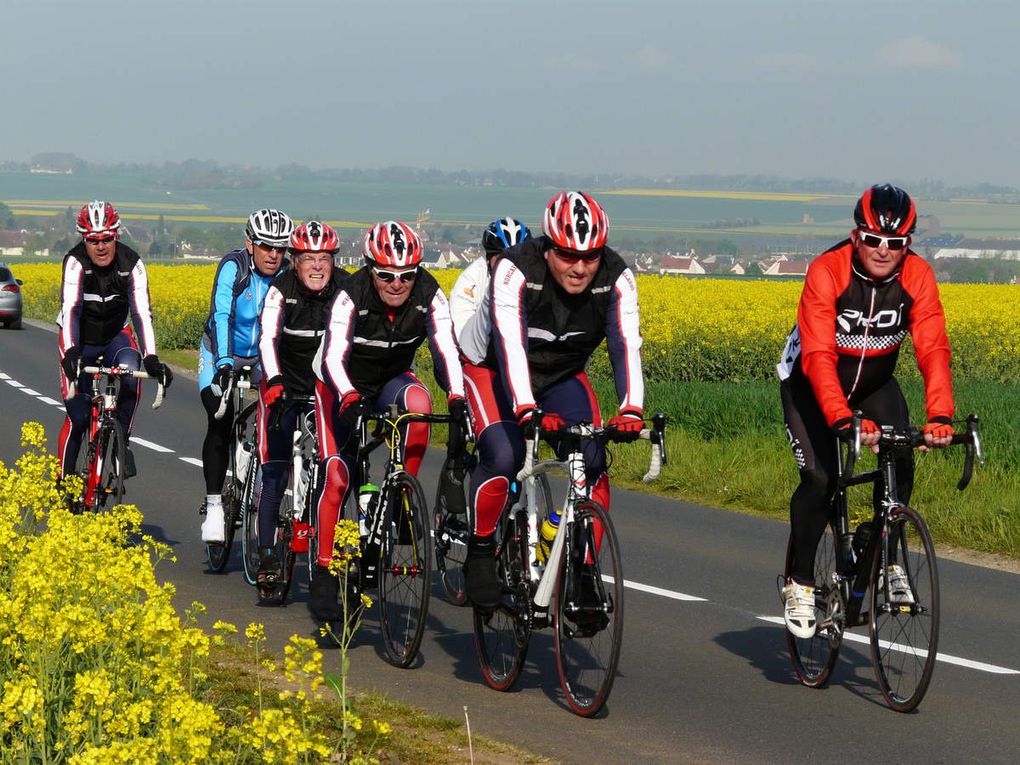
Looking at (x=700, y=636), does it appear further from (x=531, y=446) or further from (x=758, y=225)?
(x=758, y=225)

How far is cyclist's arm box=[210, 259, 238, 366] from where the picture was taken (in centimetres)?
920

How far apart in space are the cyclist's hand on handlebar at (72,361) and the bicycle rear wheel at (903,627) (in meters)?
Answer: 5.31

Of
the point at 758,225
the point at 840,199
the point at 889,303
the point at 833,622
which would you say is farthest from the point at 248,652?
the point at 840,199

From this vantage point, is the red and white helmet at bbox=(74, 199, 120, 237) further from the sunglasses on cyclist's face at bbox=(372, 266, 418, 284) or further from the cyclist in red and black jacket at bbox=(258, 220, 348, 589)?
the sunglasses on cyclist's face at bbox=(372, 266, 418, 284)

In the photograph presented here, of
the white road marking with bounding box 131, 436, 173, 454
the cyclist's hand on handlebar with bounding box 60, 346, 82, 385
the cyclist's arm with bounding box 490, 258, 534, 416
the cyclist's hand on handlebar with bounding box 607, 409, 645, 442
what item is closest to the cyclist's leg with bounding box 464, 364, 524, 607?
the cyclist's arm with bounding box 490, 258, 534, 416

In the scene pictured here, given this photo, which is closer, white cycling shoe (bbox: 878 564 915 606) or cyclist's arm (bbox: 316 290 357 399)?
white cycling shoe (bbox: 878 564 915 606)

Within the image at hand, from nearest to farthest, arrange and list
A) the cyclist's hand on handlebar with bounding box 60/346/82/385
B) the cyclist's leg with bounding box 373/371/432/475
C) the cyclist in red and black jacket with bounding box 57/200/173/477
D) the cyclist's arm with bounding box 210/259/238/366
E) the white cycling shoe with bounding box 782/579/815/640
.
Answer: the white cycling shoe with bounding box 782/579/815/640 < the cyclist's leg with bounding box 373/371/432/475 < the cyclist's arm with bounding box 210/259/238/366 < the cyclist in red and black jacket with bounding box 57/200/173/477 < the cyclist's hand on handlebar with bounding box 60/346/82/385

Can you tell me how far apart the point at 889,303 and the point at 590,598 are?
5.74 feet

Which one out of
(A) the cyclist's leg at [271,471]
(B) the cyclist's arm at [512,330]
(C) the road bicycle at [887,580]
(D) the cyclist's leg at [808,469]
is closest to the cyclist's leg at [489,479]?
Answer: (B) the cyclist's arm at [512,330]

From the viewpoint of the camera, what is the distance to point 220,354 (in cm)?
928

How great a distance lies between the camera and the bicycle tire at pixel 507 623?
22.7 feet

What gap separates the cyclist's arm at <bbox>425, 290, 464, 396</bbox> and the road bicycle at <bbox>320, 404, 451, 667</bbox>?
200 mm

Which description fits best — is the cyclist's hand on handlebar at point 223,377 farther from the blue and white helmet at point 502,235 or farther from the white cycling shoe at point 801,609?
the white cycling shoe at point 801,609

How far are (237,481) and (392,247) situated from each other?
2.71 meters
